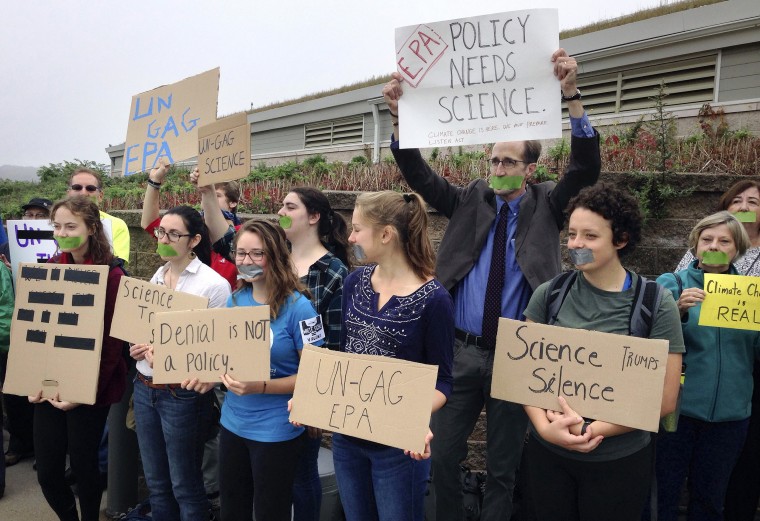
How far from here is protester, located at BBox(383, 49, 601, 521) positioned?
2789 millimetres

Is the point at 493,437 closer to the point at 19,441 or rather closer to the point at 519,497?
the point at 519,497

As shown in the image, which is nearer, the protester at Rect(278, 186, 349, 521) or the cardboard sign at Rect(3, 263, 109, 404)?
the protester at Rect(278, 186, 349, 521)

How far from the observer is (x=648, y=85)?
8633 millimetres

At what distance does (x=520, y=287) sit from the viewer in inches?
112

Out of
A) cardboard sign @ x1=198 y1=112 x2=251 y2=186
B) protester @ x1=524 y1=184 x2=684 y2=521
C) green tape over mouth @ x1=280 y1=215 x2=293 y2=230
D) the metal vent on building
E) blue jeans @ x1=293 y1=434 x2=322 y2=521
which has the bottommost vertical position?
blue jeans @ x1=293 y1=434 x2=322 y2=521

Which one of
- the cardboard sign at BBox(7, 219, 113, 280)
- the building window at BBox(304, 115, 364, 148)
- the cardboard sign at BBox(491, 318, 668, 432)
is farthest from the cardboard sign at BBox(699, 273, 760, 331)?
the building window at BBox(304, 115, 364, 148)

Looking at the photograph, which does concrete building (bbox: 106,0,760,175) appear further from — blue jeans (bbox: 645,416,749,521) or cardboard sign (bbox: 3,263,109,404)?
cardboard sign (bbox: 3,263,109,404)

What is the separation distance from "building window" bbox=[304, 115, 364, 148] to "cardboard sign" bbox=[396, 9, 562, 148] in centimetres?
1087

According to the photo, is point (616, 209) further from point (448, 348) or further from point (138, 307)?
point (138, 307)

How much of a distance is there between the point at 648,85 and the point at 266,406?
27.4 feet

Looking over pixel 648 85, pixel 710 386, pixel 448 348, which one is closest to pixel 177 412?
pixel 448 348

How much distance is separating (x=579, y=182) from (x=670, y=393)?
3.72 ft

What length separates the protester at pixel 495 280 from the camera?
110 inches

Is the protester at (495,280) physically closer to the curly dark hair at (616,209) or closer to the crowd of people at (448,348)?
the crowd of people at (448,348)
